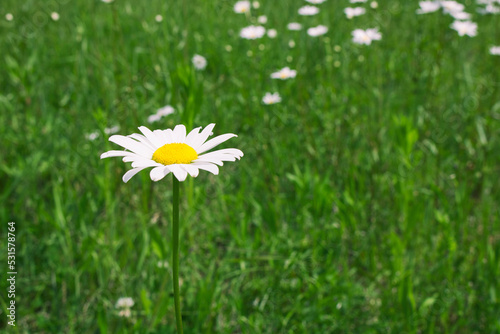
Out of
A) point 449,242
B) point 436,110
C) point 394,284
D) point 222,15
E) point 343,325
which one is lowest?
point 343,325

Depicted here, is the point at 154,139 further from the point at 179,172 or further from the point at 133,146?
the point at 179,172

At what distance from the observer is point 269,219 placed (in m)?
1.70

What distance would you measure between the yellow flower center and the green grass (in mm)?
481

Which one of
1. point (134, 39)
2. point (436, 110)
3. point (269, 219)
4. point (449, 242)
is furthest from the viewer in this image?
point (134, 39)

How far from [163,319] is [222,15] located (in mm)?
2629

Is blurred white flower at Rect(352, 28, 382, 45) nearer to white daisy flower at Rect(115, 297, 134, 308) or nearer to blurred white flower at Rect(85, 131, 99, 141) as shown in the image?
blurred white flower at Rect(85, 131, 99, 141)

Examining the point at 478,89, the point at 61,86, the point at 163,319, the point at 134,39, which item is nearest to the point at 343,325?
the point at 163,319

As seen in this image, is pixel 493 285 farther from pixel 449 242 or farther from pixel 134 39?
pixel 134 39

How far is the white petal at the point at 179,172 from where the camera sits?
70 centimetres

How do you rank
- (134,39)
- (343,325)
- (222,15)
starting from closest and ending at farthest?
(343,325) < (134,39) < (222,15)

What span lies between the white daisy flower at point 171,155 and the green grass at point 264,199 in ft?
1.34

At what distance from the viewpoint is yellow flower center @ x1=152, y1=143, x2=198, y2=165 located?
78cm

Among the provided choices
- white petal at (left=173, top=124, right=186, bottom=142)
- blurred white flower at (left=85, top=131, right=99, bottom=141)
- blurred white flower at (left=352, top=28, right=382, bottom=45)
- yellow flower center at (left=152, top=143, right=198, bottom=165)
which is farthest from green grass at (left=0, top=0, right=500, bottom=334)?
yellow flower center at (left=152, top=143, right=198, bottom=165)

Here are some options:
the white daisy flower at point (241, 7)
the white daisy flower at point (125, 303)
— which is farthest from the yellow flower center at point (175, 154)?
the white daisy flower at point (241, 7)
